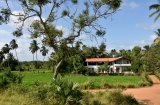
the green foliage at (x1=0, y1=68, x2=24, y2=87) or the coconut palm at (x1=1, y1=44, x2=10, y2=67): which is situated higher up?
the coconut palm at (x1=1, y1=44, x2=10, y2=67)

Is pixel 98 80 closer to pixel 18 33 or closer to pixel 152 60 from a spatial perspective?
pixel 152 60

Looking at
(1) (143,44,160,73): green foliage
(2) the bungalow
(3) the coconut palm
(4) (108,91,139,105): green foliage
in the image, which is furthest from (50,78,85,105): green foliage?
(3) the coconut palm

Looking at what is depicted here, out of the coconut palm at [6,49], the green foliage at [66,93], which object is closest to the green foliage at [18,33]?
the green foliage at [66,93]

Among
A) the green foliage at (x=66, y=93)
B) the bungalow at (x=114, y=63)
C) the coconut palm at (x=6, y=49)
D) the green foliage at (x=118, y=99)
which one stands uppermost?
the coconut palm at (x=6, y=49)

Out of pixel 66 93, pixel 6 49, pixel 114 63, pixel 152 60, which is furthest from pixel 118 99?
pixel 6 49

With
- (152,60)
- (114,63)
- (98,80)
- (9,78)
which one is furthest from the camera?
(114,63)

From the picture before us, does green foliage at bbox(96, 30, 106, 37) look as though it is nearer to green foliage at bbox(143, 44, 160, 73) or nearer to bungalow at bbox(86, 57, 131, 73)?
green foliage at bbox(143, 44, 160, 73)

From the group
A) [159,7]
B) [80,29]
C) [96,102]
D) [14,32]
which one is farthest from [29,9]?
[159,7]

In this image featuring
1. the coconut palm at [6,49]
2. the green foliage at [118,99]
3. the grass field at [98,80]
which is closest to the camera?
the green foliage at [118,99]

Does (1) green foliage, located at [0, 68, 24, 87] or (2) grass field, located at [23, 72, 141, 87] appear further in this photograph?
(2) grass field, located at [23, 72, 141, 87]

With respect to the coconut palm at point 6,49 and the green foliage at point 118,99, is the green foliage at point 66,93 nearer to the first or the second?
the green foliage at point 118,99

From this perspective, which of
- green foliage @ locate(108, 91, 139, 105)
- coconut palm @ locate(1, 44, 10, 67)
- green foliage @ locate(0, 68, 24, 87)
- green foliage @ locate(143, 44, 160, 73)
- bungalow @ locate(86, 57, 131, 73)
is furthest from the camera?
coconut palm @ locate(1, 44, 10, 67)

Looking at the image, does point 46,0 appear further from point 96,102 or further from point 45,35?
point 96,102

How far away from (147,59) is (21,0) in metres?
40.2
